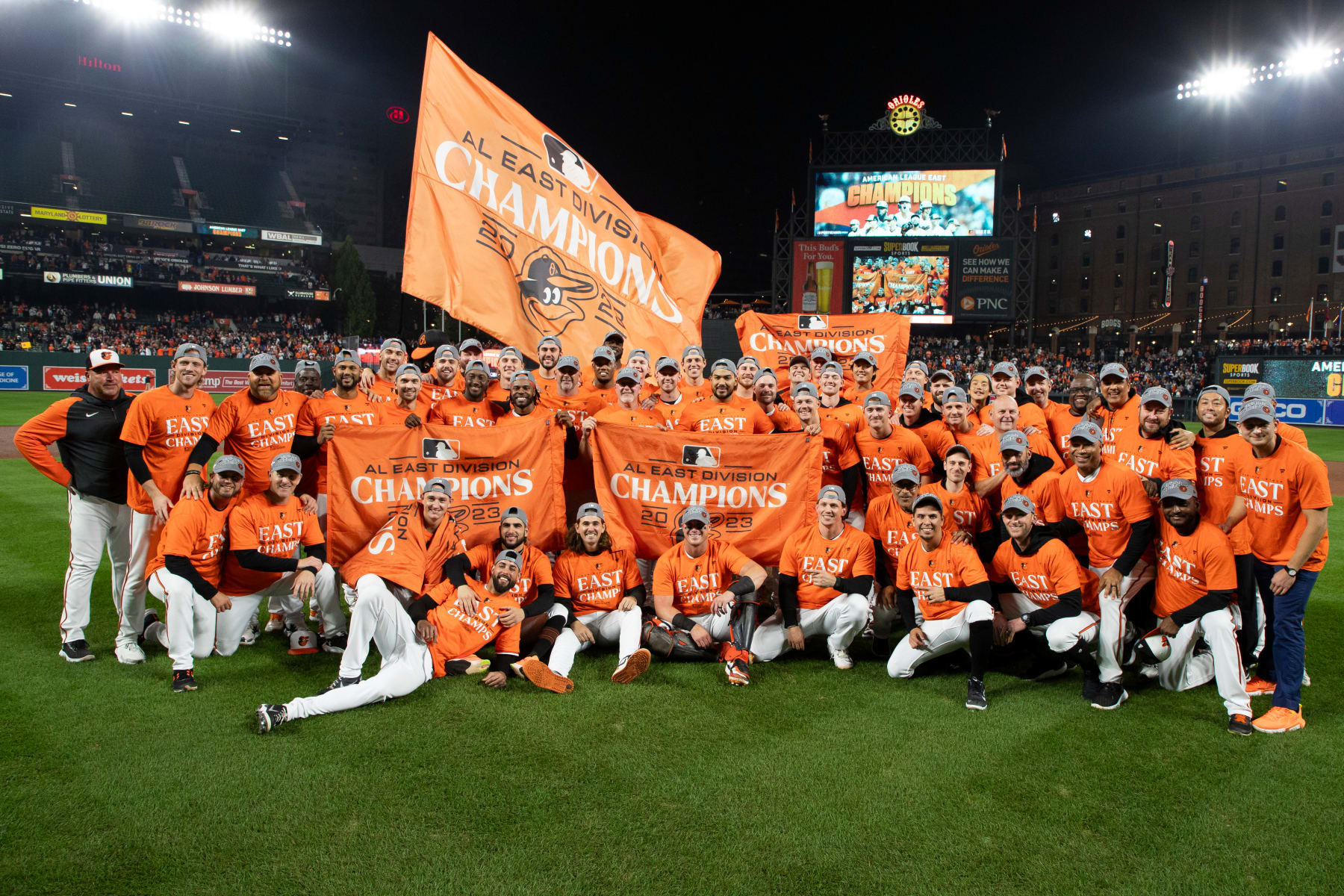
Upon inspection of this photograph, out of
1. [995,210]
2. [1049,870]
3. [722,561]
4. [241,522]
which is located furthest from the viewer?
[995,210]

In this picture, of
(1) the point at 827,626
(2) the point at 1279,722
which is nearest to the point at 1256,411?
(2) the point at 1279,722

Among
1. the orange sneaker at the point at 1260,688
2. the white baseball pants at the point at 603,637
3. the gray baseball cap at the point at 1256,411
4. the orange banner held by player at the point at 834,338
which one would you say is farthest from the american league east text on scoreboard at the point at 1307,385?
the white baseball pants at the point at 603,637

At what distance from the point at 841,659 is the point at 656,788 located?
264 centimetres

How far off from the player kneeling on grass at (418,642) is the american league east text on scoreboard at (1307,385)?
3281 cm

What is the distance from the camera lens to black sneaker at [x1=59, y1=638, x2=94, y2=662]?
6414 mm

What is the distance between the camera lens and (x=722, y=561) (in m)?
7.01

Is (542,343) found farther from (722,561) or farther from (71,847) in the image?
Result: (71,847)

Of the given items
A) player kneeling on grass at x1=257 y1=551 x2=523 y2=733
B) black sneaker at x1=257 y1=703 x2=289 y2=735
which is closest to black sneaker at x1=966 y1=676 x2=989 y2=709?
player kneeling on grass at x1=257 y1=551 x2=523 y2=733

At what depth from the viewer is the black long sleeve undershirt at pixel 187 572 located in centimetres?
613

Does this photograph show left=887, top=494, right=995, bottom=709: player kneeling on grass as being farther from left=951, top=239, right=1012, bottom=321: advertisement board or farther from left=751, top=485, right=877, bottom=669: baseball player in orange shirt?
left=951, top=239, right=1012, bottom=321: advertisement board

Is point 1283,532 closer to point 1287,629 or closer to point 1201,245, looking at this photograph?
point 1287,629

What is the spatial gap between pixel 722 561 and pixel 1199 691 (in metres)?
3.83

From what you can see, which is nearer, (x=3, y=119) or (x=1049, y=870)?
(x=1049, y=870)

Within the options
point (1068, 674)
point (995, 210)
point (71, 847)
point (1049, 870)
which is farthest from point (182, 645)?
point (995, 210)
